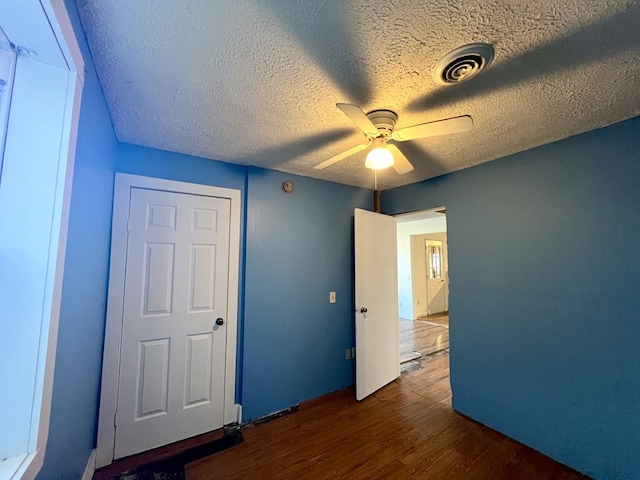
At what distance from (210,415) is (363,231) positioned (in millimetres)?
2130

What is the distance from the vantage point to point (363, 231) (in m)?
2.65

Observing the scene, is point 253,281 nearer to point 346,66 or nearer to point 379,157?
point 379,157

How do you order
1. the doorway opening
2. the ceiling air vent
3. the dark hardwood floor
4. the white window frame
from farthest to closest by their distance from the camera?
1. the doorway opening
2. the dark hardwood floor
3. the ceiling air vent
4. the white window frame

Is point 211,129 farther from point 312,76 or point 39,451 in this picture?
point 39,451

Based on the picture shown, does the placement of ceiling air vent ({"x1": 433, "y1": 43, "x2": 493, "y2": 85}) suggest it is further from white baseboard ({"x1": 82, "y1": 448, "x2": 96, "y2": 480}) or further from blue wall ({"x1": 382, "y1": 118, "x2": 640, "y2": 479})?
white baseboard ({"x1": 82, "y1": 448, "x2": 96, "y2": 480})

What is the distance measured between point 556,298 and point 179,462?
2.92 m

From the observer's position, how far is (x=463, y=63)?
1.12 metres

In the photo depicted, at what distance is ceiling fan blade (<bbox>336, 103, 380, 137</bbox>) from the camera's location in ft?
3.80

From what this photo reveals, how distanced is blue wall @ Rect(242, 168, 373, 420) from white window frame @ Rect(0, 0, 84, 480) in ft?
4.88

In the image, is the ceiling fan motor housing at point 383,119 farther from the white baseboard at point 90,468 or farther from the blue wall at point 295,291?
the white baseboard at point 90,468

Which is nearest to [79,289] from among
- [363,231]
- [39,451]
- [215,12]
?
[39,451]

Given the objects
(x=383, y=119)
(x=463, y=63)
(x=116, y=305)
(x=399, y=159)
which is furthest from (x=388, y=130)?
(x=116, y=305)

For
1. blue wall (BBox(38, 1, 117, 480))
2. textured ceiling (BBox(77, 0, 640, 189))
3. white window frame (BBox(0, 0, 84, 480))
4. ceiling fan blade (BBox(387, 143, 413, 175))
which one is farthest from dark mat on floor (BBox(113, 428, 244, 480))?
ceiling fan blade (BBox(387, 143, 413, 175))

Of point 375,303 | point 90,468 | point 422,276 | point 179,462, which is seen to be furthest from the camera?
point 422,276
